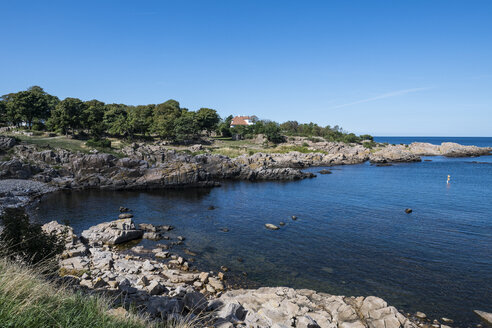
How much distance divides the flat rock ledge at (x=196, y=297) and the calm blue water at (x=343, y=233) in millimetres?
2974

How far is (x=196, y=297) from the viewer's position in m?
14.8

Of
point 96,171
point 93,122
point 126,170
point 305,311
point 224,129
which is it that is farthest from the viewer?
point 224,129

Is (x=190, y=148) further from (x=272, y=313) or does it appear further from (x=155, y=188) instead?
(x=272, y=313)

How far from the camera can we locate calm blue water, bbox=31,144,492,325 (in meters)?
21.1

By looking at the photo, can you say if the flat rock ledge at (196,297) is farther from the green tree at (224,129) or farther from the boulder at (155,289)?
the green tree at (224,129)

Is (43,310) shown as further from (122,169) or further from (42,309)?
(122,169)

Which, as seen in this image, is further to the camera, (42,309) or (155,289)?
(155,289)

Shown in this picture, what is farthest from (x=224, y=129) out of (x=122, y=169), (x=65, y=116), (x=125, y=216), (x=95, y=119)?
(x=125, y=216)

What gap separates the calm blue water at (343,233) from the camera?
69.3 ft

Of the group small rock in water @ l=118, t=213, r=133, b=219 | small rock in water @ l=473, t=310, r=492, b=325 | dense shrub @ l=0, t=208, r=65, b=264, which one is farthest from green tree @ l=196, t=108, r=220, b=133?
small rock in water @ l=473, t=310, r=492, b=325

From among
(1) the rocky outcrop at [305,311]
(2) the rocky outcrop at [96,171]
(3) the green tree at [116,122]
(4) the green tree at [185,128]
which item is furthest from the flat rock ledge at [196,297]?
(4) the green tree at [185,128]

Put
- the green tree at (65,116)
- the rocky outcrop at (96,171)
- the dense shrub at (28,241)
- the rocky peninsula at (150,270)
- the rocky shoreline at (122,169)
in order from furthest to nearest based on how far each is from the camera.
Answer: the green tree at (65,116), the rocky shoreline at (122,169), the rocky outcrop at (96,171), the dense shrub at (28,241), the rocky peninsula at (150,270)

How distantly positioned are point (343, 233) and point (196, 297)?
71.0 ft

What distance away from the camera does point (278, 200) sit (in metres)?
49.8
